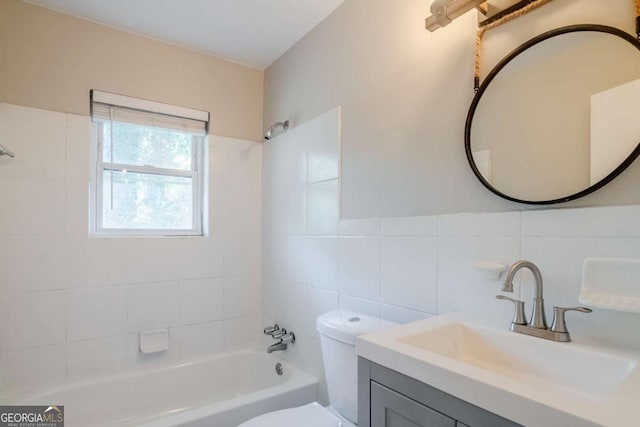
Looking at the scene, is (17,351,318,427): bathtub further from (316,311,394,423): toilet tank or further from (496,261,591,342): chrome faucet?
(496,261,591,342): chrome faucet

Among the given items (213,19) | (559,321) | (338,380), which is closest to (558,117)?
(559,321)

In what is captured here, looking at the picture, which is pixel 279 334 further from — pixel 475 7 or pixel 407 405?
pixel 475 7

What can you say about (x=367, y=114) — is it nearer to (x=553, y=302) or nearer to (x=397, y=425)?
(x=553, y=302)

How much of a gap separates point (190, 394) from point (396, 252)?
164 centimetres

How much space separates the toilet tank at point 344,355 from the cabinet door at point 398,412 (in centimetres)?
41

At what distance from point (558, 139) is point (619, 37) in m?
0.28

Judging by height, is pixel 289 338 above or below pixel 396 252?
below

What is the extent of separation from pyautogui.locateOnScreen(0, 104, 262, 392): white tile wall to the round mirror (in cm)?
178

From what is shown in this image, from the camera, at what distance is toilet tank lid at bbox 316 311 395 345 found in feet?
4.42

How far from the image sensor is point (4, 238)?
69.7 inches

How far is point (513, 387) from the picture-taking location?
643 mm

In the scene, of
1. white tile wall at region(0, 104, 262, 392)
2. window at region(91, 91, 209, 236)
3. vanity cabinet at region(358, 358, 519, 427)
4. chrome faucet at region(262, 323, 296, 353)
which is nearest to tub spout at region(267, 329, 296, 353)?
chrome faucet at region(262, 323, 296, 353)

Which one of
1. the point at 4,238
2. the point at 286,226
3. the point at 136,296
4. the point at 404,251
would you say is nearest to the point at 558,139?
the point at 404,251

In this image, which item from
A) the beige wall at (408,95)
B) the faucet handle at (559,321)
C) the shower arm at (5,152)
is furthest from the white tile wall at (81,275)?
the faucet handle at (559,321)
